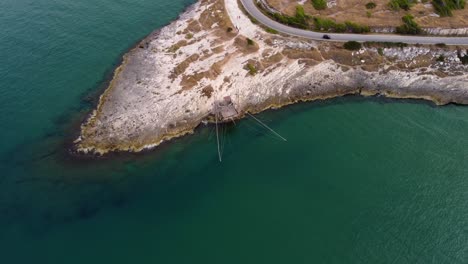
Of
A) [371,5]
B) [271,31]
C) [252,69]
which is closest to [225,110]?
[252,69]

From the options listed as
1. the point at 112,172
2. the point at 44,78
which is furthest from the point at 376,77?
the point at 44,78

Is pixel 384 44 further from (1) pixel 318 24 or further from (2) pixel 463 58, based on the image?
(2) pixel 463 58

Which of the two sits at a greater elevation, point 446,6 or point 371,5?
point 371,5

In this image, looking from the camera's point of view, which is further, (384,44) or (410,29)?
(410,29)

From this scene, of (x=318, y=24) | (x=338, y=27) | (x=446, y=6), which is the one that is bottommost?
(x=446, y=6)

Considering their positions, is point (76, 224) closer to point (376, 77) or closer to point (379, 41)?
point (376, 77)

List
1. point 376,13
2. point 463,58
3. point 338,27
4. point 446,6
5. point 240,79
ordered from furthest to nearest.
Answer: point 376,13 → point 446,6 → point 338,27 → point 463,58 → point 240,79

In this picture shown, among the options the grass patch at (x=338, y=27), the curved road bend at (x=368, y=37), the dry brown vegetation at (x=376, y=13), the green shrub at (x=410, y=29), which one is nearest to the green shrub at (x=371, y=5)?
the dry brown vegetation at (x=376, y=13)
